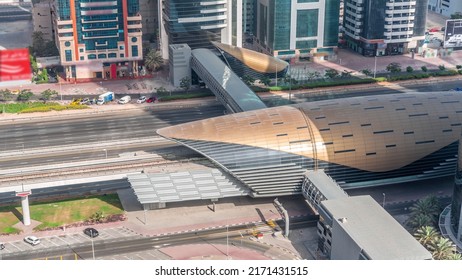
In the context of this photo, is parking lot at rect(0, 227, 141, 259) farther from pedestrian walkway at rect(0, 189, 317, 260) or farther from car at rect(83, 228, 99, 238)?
car at rect(83, 228, 99, 238)

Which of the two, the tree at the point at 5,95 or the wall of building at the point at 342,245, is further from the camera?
the tree at the point at 5,95

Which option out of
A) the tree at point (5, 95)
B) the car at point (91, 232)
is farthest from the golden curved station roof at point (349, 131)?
the tree at point (5, 95)

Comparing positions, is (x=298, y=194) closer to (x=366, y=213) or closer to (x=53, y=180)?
(x=366, y=213)

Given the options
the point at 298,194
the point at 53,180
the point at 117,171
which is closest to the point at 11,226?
the point at 53,180

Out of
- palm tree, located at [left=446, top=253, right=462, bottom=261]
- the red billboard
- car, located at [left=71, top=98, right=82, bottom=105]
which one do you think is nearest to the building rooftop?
palm tree, located at [left=446, top=253, right=462, bottom=261]

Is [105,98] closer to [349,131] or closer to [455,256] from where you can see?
[349,131]

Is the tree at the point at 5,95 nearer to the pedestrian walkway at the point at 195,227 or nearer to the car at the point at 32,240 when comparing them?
the pedestrian walkway at the point at 195,227
